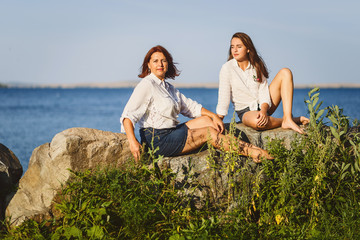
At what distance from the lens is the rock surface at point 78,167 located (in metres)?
Result: 4.55

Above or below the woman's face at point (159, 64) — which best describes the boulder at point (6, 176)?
below

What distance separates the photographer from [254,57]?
5859 millimetres

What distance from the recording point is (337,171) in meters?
4.85

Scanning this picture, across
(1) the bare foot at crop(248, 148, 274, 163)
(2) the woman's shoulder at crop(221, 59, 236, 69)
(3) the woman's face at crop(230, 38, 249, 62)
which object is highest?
(3) the woman's face at crop(230, 38, 249, 62)

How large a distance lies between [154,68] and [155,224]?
7.08 ft

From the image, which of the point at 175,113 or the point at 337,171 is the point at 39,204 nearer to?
A: the point at 175,113

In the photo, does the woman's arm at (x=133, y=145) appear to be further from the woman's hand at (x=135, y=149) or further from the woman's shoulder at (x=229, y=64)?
the woman's shoulder at (x=229, y=64)

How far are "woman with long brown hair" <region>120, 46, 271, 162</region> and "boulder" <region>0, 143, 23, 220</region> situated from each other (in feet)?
5.41

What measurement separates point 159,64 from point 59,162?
1.85 metres

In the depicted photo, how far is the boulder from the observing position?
492cm

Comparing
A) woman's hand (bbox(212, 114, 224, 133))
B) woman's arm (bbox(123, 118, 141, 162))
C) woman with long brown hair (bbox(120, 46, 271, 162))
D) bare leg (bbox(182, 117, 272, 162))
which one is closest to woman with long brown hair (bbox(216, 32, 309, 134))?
woman's hand (bbox(212, 114, 224, 133))

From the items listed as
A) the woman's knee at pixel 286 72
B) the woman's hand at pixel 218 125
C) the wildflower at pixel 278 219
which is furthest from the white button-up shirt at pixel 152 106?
the wildflower at pixel 278 219

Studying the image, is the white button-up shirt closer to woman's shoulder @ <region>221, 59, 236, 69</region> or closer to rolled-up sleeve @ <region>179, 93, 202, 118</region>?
rolled-up sleeve @ <region>179, 93, 202, 118</region>

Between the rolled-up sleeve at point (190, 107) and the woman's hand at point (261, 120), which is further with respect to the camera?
the rolled-up sleeve at point (190, 107)
